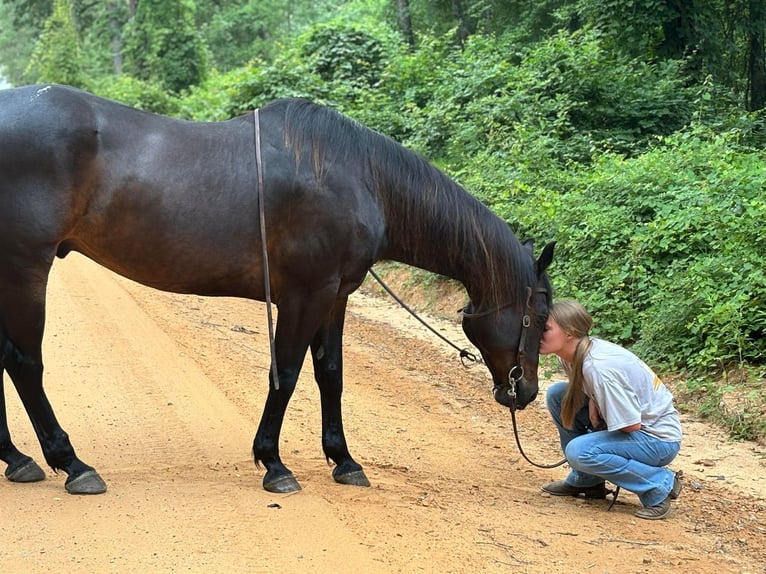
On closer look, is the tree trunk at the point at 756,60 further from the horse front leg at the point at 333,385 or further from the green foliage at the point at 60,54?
the green foliage at the point at 60,54

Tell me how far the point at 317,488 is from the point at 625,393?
1.73m

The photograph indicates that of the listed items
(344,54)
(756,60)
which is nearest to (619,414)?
(756,60)

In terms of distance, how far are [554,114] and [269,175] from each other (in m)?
10.0

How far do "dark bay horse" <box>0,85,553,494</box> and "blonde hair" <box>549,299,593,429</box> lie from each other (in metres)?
0.27

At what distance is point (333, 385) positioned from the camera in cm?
498

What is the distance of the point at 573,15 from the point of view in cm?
1695

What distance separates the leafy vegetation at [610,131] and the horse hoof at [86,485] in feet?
14.5

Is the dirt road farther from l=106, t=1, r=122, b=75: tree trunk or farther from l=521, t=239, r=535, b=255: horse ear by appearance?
l=106, t=1, r=122, b=75: tree trunk

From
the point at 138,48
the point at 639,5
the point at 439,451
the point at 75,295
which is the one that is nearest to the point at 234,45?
the point at 138,48

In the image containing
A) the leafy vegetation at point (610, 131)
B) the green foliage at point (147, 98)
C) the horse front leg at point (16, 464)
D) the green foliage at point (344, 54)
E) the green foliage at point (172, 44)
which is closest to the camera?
the horse front leg at point (16, 464)

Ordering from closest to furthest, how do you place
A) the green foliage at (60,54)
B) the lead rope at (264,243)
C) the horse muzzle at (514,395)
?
the lead rope at (264,243) → the horse muzzle at (514,395) → the green foliage at (60,54)

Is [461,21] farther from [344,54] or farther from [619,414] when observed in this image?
[619,414]

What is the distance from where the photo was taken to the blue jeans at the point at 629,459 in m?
4.52

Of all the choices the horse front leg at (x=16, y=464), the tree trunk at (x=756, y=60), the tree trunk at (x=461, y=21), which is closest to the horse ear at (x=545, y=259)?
the horse front leg at (x=16, y=464)
